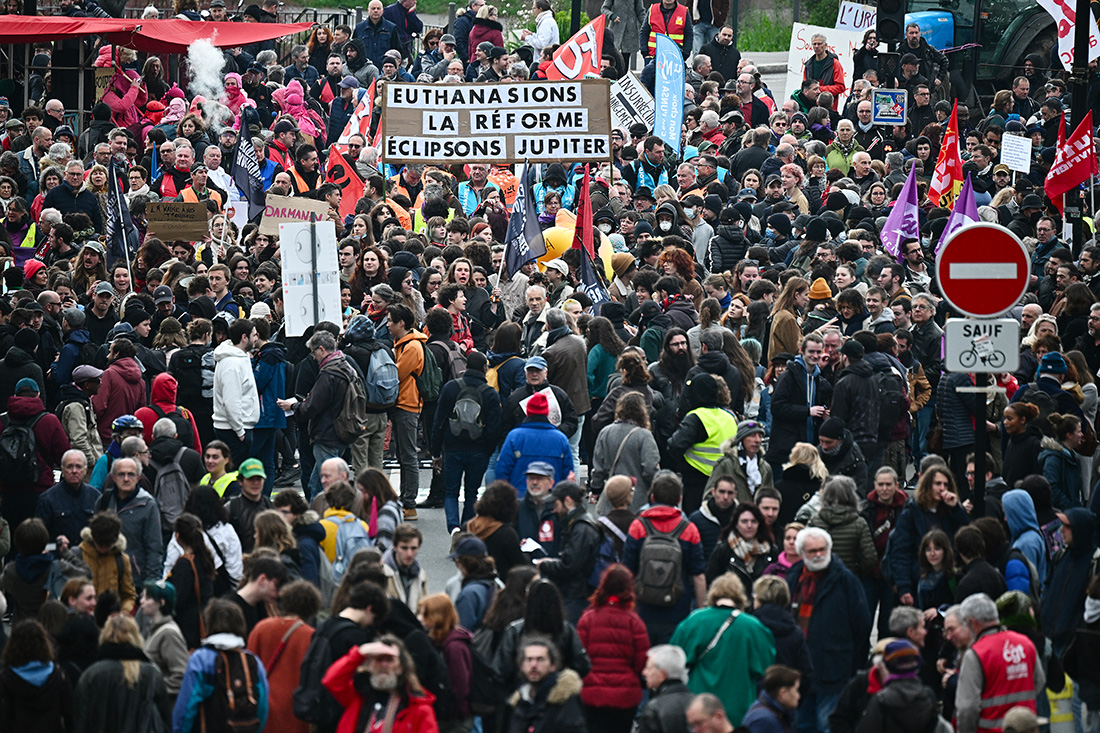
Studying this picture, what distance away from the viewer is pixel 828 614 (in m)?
→ 9.12

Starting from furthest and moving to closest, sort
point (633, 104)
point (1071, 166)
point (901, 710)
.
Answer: point (633, 104) < point (1071, 166) < point (901, 710)

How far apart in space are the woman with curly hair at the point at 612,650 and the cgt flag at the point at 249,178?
40.8 ft

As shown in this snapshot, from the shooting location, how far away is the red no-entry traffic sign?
28.6 ft

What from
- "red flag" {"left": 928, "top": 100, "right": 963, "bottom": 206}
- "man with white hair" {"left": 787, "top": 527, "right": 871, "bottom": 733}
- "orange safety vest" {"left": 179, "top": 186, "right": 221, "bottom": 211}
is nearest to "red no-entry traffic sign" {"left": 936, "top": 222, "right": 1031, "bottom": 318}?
"man with white hair" {"left": 787, "top": 527, "right": 871, "bottom": 733}

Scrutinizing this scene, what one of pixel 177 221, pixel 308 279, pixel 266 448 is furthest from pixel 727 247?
pixel 266 448

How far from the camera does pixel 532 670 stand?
774 cm

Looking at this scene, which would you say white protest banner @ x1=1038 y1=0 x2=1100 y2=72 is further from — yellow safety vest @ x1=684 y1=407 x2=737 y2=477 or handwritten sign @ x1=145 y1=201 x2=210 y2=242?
handwritten sign @ x1=145 y1=201 x2=210 y2=242

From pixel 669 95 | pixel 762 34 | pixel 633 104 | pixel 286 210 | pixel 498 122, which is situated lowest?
pixel 286 210

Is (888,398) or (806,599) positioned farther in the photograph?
(888,398)

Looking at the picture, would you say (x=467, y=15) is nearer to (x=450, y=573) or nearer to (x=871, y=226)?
(x=871, y=226)

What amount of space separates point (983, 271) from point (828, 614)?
7.08 feet

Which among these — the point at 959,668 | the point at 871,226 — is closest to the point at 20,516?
the point at 959,668

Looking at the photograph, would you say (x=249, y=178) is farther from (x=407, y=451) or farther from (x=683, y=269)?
(x=407, y=451)

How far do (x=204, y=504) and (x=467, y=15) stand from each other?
73.4 ft
